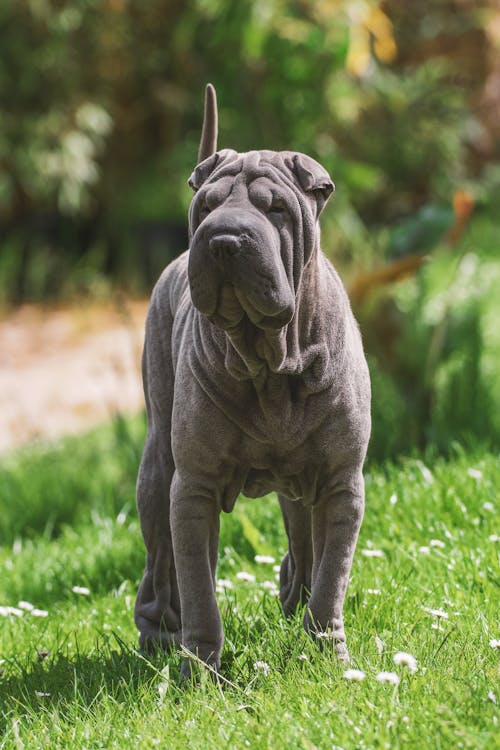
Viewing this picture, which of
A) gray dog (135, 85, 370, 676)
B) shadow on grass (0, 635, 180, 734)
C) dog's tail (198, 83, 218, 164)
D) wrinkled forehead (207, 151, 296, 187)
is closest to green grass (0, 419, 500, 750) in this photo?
shadow on grass (0, 635, 180, 734)

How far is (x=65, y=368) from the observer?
1119cm

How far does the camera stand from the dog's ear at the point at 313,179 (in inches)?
106

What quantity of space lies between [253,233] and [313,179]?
1.06 feet

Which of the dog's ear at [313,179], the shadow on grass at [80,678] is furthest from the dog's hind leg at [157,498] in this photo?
the dog's ear at [313,179]

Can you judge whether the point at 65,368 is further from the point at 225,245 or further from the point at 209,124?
the point at 225,245

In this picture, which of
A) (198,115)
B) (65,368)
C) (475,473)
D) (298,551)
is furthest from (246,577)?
(198,115)

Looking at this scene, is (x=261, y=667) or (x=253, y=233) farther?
(x=261, y=667)

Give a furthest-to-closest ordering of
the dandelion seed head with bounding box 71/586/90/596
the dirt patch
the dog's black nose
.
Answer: the dirt patch, the dandelion seed head with bounding box 71/586/90/596, the dog's black nose

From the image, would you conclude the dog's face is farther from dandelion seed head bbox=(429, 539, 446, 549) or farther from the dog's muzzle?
dandelion seed head bbox=(429, 539, 446, 549)

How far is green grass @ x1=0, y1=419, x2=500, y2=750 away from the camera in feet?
8.57

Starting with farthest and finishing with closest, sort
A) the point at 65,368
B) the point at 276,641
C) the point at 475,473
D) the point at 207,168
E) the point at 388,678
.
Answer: the point at 65,368 → the point at 475,473 → the point at 276,641 → the point at 207,168 → the point at 388,678

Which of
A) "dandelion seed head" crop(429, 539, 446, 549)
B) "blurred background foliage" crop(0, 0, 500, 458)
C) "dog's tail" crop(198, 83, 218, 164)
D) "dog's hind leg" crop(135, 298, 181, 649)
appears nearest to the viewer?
"dog's tail" crop(198, 83, 218, 164)

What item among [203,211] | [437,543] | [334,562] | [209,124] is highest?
[209,124]

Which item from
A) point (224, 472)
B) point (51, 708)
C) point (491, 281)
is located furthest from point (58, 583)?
point (491, 281)
